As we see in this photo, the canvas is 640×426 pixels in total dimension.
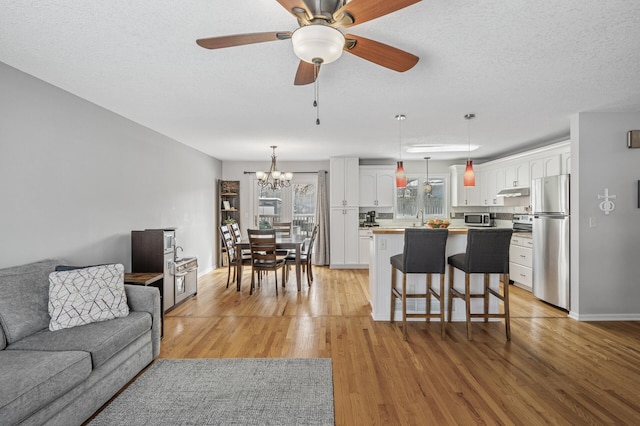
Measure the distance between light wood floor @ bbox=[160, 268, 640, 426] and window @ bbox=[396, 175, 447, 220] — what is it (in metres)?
3.07

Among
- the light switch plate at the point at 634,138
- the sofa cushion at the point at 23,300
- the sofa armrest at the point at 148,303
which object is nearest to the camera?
the sofa cushion at the point at 23,300

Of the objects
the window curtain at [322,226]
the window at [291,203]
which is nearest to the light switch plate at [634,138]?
the window curtain at [322,226]

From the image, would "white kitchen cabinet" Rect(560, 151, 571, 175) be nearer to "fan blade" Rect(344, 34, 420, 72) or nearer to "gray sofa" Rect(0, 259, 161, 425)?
"fan blade" Rect(344, 34, 420, 72)

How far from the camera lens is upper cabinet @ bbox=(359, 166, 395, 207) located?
718 centimetres

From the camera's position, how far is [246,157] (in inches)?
273

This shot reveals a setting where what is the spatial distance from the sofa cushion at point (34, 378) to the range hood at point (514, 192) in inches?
242

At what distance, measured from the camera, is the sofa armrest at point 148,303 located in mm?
2729

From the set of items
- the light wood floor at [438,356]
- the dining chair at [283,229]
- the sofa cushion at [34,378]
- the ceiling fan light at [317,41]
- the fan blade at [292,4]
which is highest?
the fan blade at [292,4]

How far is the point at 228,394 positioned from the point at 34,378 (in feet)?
3.69

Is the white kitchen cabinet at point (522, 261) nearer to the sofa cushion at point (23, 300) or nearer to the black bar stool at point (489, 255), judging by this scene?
the black bar stool at point (489, 255)

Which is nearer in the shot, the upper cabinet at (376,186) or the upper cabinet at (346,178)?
the upper cabinet at (346,178)

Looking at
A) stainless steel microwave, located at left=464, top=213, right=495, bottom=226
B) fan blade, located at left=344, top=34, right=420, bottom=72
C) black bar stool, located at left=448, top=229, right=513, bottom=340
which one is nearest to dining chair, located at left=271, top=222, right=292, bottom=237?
black bar stool, located at left=448, top=229, right=513, bottom=340

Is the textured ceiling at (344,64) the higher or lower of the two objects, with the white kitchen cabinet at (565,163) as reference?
higher

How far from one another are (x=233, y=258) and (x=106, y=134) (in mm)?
2816
